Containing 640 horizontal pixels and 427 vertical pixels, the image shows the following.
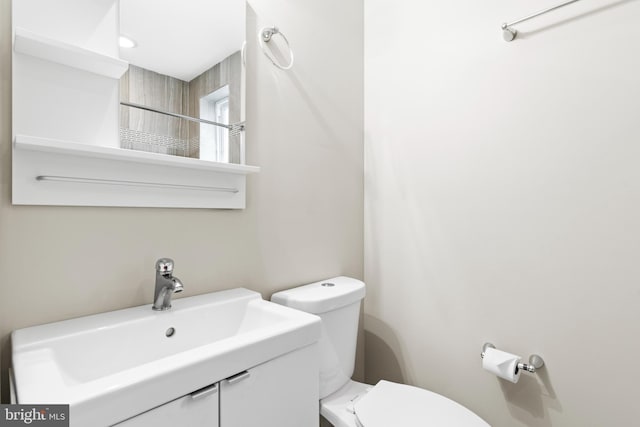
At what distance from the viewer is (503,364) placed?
1192 millimetres

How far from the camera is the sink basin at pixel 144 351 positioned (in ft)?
1.87

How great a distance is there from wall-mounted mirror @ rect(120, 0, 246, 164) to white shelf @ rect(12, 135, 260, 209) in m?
0.06

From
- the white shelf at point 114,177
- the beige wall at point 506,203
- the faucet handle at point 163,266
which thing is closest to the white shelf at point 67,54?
the white shelf at point 114,177

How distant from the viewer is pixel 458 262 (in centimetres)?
142

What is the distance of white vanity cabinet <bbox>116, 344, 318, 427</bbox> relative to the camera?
65cm

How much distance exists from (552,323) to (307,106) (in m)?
1.27

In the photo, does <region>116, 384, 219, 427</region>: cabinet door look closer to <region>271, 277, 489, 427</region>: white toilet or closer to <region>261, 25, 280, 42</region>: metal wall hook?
<region>271, 277, 489, 427</region>: white toilet

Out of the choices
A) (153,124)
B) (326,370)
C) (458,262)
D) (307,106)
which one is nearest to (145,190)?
(153,124)

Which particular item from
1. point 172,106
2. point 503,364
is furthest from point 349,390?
point 172,106

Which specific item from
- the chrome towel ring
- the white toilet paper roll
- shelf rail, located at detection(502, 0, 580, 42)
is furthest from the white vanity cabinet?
shelf rail, located at detection(502, 0, 580, 42)

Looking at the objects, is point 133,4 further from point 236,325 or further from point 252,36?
point 236,325

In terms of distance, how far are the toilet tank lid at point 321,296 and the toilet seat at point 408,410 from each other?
34 centimetres

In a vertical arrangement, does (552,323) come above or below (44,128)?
below

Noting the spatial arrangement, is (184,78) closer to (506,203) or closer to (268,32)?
(268,32)
